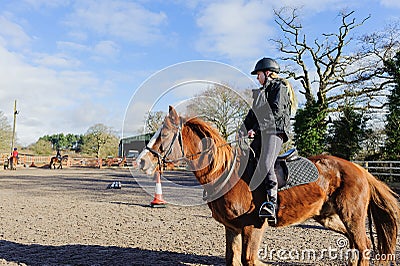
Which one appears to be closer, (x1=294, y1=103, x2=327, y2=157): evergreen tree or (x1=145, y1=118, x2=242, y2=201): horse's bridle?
(x1=145, y1=118, x2=242, y2=201): horse's bridle

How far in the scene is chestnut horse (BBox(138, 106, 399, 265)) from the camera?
162 inches

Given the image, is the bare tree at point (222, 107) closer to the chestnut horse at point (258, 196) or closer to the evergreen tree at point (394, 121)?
the chestnut horse at point (258, 196)

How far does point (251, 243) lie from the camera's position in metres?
4.16

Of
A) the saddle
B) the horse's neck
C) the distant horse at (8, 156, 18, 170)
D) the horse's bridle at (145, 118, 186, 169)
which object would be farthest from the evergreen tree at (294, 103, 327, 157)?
the distant horse at (8, 156, 18, 170)

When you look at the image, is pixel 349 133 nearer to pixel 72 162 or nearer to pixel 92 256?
pixel 92 256

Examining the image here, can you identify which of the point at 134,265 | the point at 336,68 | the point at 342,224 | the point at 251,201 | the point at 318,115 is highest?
the point at 336,68

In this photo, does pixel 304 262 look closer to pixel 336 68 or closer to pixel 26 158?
pixel 336 68

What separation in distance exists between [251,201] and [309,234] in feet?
12.4

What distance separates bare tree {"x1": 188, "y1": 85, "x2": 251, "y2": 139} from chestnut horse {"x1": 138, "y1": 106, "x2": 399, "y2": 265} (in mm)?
291

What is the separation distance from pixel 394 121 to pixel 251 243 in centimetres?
1728

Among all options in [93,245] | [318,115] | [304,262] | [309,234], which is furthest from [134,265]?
[318,115]

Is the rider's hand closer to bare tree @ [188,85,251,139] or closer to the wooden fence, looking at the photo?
bare tree @ [188,85,251,139]

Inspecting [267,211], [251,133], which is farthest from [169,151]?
[267,211]

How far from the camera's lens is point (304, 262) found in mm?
5445
